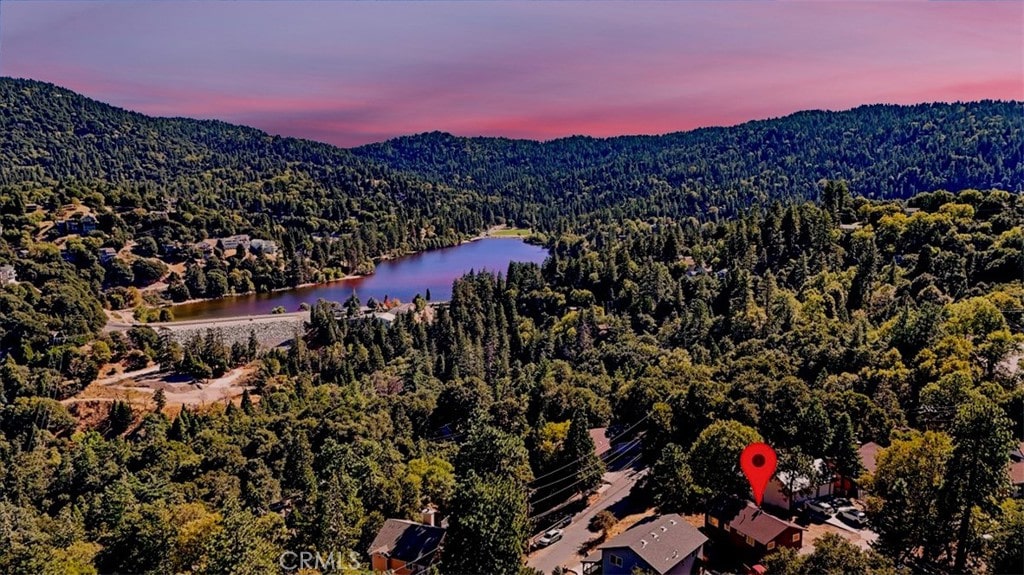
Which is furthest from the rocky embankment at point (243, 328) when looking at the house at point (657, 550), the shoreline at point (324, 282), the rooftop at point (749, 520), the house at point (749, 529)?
the rooftop at point (749, 520)

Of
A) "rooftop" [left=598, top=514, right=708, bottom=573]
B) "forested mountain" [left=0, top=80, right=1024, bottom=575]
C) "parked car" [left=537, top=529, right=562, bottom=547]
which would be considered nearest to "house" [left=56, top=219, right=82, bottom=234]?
"forested mountain" [left=0, top=80, right=1024, bottom=575]

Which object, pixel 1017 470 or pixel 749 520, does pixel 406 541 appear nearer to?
pixel 749 520

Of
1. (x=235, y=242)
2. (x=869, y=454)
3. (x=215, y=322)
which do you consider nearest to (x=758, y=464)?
(x=869, y=454)

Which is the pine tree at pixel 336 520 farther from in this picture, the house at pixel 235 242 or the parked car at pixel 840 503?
the house at pixel 235 242

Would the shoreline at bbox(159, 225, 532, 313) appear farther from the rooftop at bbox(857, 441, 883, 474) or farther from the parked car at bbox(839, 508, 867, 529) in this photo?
the parked car at bbox(839, 508, 867, 529)

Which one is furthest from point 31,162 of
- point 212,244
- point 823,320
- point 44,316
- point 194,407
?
point 823,320
